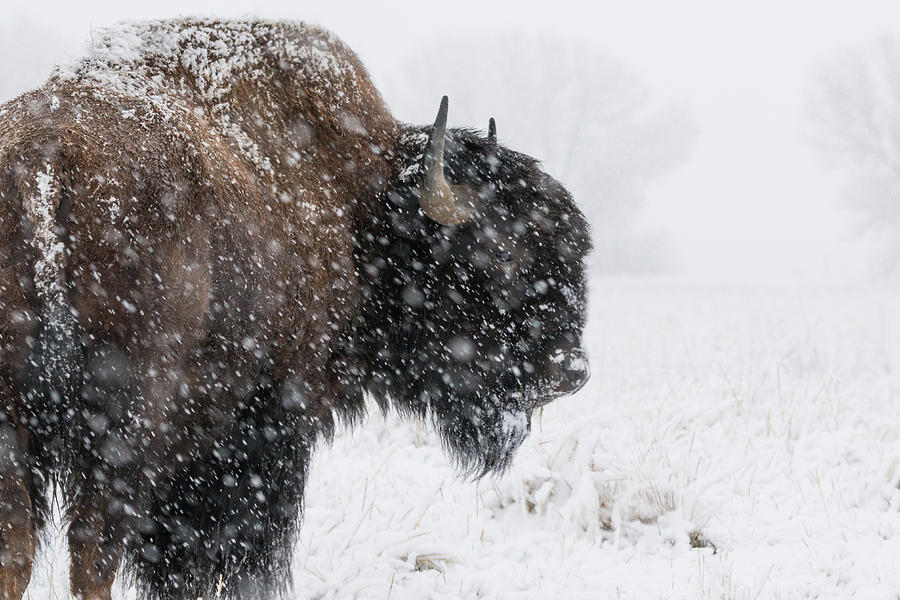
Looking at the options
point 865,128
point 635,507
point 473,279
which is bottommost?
point 635,507

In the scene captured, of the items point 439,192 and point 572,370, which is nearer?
point 439,192

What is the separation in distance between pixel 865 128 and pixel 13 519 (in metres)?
35.4

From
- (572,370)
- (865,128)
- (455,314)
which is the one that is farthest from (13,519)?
(865,128)

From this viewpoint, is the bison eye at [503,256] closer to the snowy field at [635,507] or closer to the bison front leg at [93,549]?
the snowy field at [635,507]

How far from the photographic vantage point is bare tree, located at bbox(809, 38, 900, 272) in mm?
29844

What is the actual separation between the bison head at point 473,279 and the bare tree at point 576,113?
3523 centimetres

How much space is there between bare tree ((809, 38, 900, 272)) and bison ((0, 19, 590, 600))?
31.8 metres

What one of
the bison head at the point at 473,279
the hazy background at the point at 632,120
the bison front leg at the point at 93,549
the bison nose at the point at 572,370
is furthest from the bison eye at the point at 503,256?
the hazy background at the point at 632,120

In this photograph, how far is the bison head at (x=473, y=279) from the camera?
2.75 metres

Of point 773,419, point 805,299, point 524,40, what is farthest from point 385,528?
point 524,40

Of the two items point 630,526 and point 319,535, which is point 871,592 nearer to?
point 630,526

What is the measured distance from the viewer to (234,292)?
6.89 feet

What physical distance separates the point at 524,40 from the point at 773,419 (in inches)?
1538

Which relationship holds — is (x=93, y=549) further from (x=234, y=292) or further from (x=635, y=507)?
(x=635, y=507)
